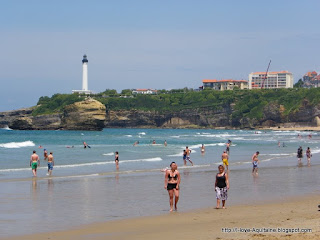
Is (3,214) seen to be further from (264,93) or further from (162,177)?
(264,93)

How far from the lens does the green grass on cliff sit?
148000 mm

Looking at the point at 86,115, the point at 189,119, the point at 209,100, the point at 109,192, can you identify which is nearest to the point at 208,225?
the point at 109,192

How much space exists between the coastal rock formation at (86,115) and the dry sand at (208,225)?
90357mm

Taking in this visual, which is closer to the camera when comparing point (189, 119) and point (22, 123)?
point (22, 123)

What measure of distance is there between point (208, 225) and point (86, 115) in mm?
94846

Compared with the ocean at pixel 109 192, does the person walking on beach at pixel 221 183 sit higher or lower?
higher

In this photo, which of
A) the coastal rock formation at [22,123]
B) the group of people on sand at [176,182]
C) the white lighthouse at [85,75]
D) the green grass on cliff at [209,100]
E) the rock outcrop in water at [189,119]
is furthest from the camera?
the white lighthouse at [85,75]

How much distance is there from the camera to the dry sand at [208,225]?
1024 cm

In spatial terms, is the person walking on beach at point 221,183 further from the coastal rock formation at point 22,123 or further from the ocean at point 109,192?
the coastal rock formation at point 22,123

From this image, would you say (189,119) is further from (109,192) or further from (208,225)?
(208,225)

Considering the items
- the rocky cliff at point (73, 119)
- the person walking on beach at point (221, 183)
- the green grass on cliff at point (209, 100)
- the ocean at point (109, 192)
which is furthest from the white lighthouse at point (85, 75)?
the person walking on beach at point (221, 183)

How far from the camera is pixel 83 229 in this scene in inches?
459

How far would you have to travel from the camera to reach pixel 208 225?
11.7 m

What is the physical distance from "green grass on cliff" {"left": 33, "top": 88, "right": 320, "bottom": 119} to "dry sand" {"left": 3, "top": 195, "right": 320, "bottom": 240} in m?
129
